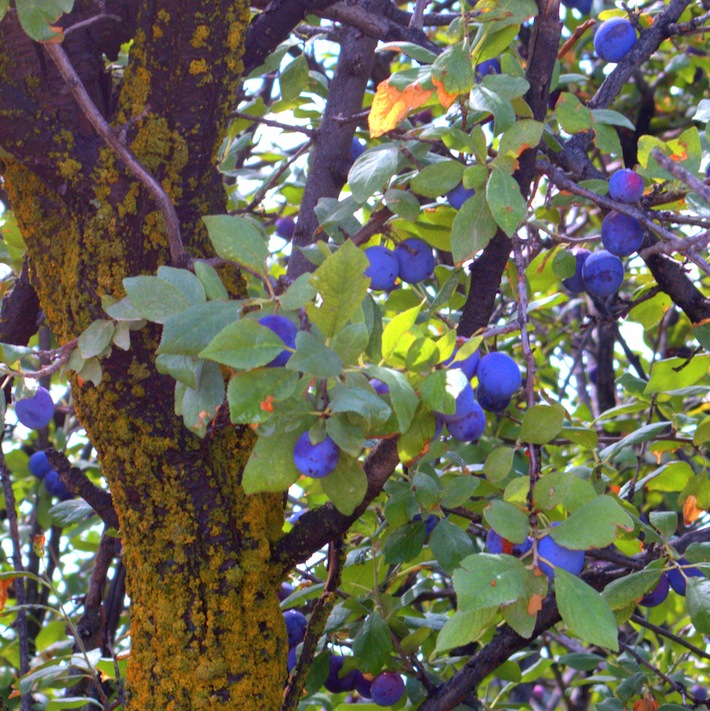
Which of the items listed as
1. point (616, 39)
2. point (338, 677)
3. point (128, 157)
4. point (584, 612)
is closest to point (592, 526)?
point (584, 612)

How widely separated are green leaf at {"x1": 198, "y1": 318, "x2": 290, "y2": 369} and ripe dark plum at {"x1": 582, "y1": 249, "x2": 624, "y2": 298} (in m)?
0.70

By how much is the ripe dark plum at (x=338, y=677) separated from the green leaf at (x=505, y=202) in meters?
0.90

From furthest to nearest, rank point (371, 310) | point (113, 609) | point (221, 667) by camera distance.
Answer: point (113, 609) < point (221, 667) < point (371, 310)

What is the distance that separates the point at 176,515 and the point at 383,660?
0.43 m

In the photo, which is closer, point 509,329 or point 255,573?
point 509,329

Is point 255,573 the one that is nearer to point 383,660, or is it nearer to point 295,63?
point 383,660

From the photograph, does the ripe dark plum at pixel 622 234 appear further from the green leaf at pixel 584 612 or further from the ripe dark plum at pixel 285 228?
the ripe dark plum at pixel 285 228

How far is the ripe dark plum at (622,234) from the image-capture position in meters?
1.20

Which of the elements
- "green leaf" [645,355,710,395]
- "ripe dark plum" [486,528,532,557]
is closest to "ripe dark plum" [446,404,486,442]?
"ripe dark plum" [486,528,532,557]

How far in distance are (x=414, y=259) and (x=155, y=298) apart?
45 cm

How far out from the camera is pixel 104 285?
3.67 feet

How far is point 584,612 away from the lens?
2.60ft

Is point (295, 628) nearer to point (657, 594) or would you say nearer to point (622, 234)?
point (657, 594)

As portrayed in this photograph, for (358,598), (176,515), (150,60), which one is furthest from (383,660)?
(150,60)
